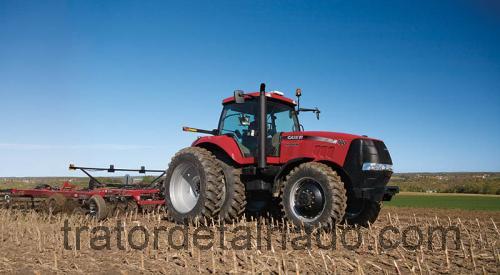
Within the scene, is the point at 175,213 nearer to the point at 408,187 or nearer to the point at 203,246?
the point at 203,246

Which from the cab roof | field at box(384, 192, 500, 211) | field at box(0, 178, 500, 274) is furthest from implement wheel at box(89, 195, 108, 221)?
field at box(384, 192, 500, 211)

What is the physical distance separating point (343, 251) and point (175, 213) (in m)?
4.01

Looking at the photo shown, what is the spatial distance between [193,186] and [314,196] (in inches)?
116

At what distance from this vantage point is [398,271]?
396 cm

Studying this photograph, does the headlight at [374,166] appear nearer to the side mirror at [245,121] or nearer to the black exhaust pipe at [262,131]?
the black exhaust pipe at [262,131]

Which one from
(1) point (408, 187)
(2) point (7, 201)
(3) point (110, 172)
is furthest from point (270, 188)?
(1) point (408, 187)

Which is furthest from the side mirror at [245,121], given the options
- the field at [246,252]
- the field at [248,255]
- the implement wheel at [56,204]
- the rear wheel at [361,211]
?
the implement wheel at [56,204]

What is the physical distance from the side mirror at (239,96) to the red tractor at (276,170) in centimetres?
2

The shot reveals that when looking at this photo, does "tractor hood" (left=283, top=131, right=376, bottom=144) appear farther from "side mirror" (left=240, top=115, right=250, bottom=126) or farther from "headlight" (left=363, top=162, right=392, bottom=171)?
"side mirror" (left=240, top=115, right=250, bottom=126)

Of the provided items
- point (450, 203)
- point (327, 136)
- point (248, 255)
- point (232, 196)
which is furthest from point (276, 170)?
point (450, 203)

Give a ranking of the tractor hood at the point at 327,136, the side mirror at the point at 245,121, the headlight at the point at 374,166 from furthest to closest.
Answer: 1. the side mirror at the point at 245,121
2. the tractor hood at the point at 327,136
3. the headlight at the point at 374,166

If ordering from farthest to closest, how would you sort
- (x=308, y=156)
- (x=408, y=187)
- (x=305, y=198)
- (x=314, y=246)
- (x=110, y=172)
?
(x=408, y=187)
(x=110, y=172)
(x=308, y=156)
(x=305, y=198)
(x=314, y=246)

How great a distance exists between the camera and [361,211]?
25.4ft

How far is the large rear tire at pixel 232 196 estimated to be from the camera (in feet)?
24.3
